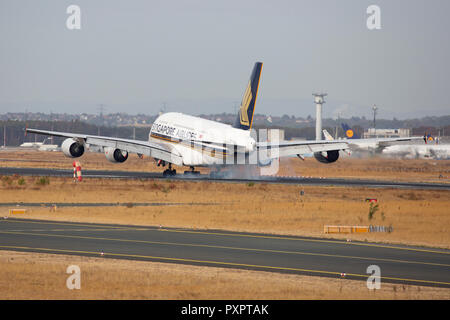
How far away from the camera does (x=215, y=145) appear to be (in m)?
63.6

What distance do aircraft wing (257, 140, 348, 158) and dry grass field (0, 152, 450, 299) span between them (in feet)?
14.4

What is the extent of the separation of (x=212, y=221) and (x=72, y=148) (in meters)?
29.3

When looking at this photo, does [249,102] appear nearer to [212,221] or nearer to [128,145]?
[128,145]

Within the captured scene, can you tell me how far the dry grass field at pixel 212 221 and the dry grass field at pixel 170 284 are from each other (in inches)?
1.2

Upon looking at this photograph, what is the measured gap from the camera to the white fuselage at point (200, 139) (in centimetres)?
6262

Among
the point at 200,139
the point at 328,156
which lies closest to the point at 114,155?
the point at 200,139

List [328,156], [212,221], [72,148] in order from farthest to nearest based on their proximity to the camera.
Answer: [328,156], [72,148], [212,221]

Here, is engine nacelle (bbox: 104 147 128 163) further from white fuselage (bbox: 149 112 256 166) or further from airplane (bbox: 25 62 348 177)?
white fuselage (bbox: 149 112 256 166)

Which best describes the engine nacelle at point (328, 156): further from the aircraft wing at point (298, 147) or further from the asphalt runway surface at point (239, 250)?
the asphalt runway surface at point (239, 250)

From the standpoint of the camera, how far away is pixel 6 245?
28562 mm

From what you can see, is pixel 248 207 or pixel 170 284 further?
pixel 248 207

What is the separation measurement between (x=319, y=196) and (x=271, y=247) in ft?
84.4

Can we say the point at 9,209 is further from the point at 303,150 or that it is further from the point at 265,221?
the point at 303,150

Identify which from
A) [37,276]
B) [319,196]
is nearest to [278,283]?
[37,276]
